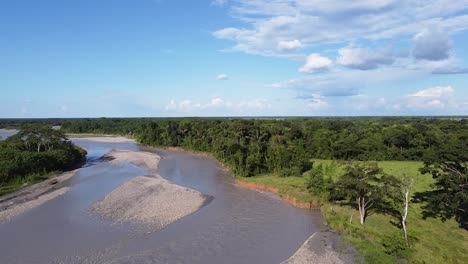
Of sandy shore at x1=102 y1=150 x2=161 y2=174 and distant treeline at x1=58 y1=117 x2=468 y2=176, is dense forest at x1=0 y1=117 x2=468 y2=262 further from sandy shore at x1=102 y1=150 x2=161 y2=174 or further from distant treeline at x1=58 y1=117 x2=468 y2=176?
sandy shore at x1=102 y1=150 x2=161 y2=174

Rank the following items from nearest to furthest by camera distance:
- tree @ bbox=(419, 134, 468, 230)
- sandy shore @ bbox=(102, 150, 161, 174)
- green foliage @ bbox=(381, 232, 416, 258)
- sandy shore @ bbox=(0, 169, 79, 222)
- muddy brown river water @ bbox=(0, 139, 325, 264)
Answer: green foliage @ bbox=(381, 232, 416, 258) < muddy brown river water @ bbox=(0, 139, 325, 264) < tree @ bbox=(419, 134, 468, 230) < sandy shore @ bbox=(0, 169, 79, 222) < sandy shore @ bbox=(102, 150, 161, 174)

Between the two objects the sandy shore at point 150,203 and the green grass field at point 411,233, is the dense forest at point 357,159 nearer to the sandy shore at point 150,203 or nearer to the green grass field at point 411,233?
the green grass field at point 411,233

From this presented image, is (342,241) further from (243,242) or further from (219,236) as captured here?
(219,236)

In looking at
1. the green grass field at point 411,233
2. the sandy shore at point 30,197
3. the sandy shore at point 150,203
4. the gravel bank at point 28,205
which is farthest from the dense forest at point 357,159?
the gravel bank at point 28,205

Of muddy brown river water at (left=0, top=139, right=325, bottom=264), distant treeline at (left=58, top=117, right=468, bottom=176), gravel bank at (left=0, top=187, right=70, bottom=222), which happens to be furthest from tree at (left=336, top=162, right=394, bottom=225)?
gravel bank at (left=0, top=187, right=70, bottom=222)

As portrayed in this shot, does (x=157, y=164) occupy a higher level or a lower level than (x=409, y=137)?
lower

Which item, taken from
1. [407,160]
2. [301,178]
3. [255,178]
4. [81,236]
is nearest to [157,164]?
[255,178]

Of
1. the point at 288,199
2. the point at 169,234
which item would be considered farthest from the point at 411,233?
the point at 169,234
